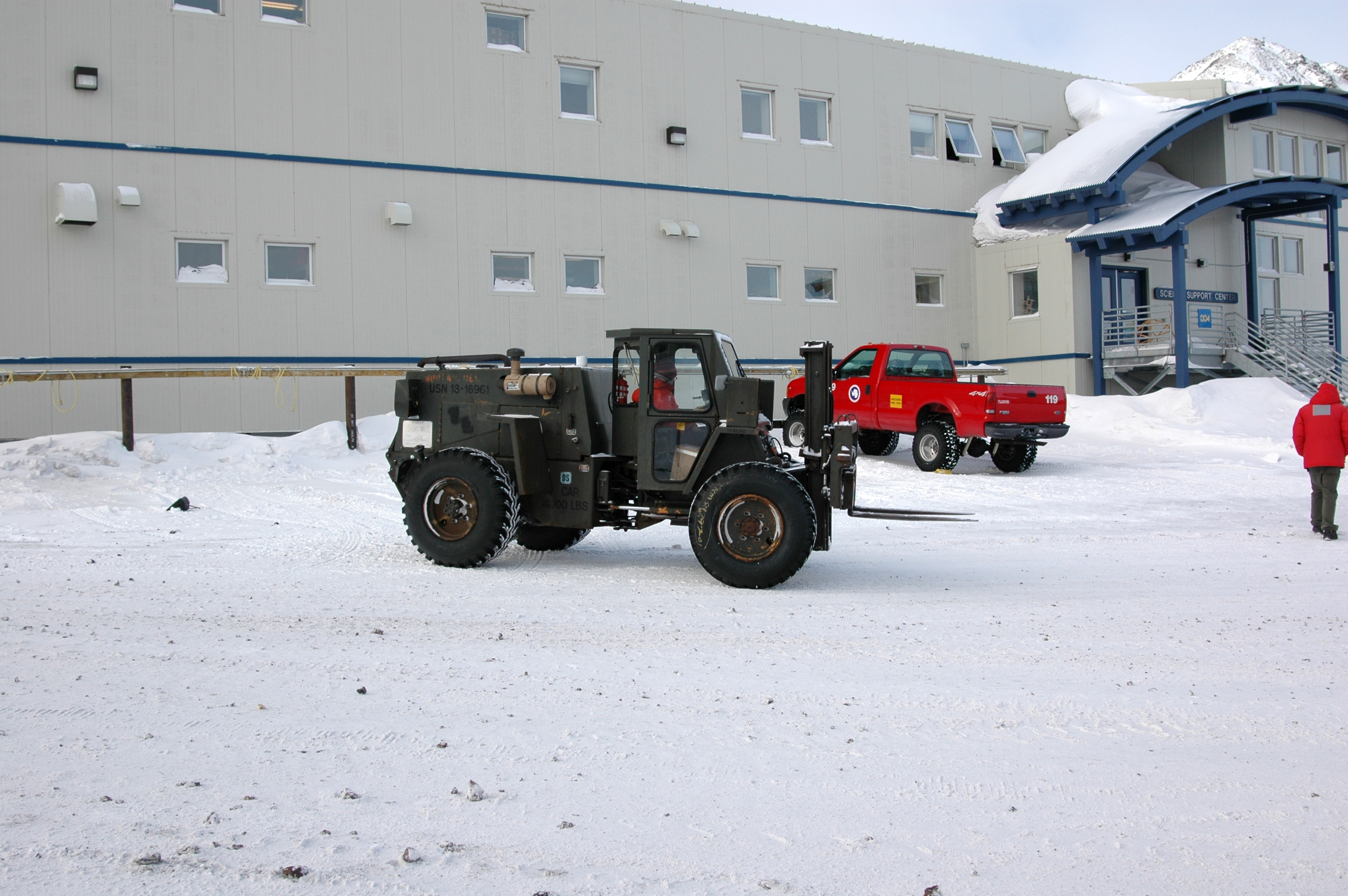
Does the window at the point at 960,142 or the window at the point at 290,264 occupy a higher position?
the window at the point at 960,142

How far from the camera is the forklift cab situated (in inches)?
336

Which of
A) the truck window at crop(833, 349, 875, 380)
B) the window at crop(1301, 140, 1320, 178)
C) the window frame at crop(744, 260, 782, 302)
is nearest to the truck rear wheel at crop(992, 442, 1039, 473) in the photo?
the truck window at crop(833, 349, 875, 380)

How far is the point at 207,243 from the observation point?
17953 mm

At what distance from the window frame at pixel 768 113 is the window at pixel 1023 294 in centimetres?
674

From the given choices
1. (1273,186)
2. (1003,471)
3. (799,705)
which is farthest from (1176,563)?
(1273,186)

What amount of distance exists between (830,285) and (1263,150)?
12.9 meters

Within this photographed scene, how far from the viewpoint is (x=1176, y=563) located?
9055 mm

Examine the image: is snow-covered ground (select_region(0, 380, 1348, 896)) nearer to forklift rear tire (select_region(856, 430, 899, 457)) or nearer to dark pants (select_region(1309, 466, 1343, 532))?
dark pants (select_region(1309, 466, 1343, 532))

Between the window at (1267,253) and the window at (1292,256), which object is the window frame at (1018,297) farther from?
the window at (1292,256)

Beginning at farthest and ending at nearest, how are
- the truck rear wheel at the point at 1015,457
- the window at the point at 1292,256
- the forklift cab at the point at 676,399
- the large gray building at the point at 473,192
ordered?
1. the window at the point at 1292,256
2. the large gray building at the point at 473,192
3. the truck rear wheel at the point at 1015,457
4. the forklift cab at the point at 676,399

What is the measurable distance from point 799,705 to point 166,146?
16.8m

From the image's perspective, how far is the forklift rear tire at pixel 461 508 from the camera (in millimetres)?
8695

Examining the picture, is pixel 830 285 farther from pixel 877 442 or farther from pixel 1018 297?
pixel 877 442

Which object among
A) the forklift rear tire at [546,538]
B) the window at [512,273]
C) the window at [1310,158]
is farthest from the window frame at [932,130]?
the forklift rear tire at [546,538]
